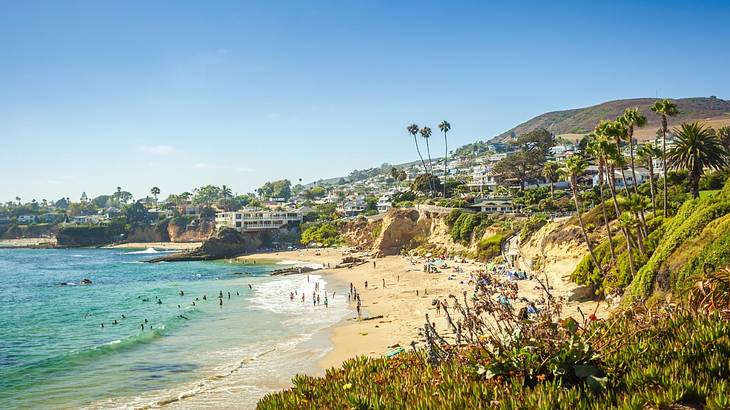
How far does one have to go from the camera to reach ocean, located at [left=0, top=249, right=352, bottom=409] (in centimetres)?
2158

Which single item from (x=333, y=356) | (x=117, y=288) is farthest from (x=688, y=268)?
(x=117, y=288)

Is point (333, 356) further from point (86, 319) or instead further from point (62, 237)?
point (62, 237)

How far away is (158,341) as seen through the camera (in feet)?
103

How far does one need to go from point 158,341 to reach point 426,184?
9196cm

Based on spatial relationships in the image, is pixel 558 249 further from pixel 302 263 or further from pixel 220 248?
pixel 220 248

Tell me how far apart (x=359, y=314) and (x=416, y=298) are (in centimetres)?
652

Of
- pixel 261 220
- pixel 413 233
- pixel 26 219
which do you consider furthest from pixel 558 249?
pixel 26 219

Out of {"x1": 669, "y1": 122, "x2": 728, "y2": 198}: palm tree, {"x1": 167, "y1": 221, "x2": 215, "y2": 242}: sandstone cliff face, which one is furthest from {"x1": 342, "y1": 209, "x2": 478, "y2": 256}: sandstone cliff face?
{"x1": 167, "y1": 221, "x2": 215, "y2": 242}: sandstone cliff face

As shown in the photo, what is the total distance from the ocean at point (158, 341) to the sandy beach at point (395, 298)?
5.36 ft

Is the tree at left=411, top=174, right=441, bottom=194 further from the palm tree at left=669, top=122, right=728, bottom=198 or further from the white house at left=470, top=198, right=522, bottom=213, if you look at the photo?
the palm tree at left=669, top=122, right=728, bottom=198

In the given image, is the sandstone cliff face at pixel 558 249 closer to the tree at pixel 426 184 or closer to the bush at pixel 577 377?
the bush at pixel 577 377

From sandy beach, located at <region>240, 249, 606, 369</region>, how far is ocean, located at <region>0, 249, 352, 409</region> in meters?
1.63

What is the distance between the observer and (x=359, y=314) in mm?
38188

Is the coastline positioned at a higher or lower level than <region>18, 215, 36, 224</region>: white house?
lower
